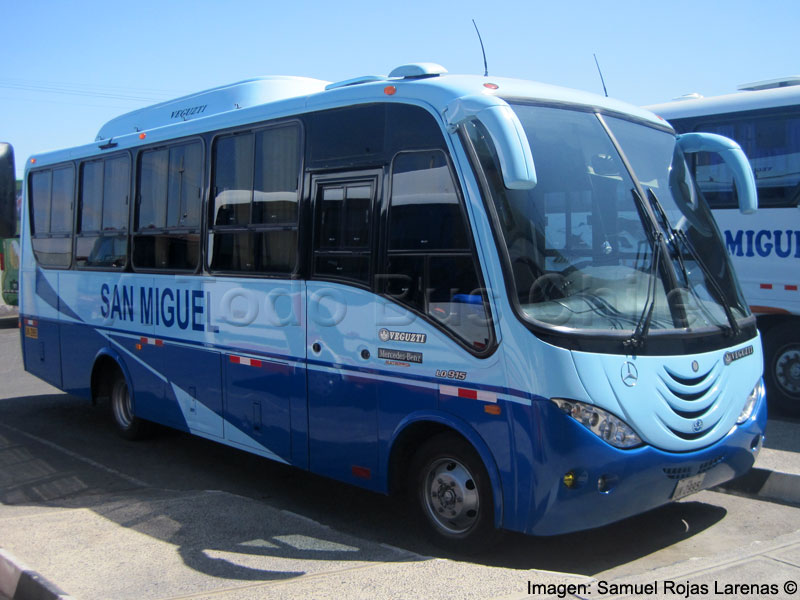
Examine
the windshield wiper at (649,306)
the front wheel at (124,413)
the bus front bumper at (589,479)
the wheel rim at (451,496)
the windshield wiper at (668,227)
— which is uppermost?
the windshield wiper at (668,227)

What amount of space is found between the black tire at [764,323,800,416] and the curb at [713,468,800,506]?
9.70ft

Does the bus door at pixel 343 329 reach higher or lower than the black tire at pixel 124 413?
higher

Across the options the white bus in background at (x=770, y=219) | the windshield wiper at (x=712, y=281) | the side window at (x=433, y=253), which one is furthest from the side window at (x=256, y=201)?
the white bus in background at (x=770, y=219)

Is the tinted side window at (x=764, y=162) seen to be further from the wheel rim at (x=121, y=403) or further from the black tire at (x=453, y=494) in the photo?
the wheel rim at (x=121, y=403)

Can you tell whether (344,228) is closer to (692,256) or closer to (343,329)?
(343,329)

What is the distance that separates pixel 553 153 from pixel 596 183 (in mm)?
360

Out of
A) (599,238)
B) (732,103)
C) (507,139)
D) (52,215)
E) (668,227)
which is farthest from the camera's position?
(52,215)

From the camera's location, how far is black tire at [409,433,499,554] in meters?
5.19

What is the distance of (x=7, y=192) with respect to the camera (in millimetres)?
7246

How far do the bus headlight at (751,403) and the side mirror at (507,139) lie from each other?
233 centimetres

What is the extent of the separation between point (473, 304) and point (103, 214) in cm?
594

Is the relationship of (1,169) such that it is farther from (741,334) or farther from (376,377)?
(741,334)

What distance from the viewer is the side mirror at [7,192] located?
7004mm

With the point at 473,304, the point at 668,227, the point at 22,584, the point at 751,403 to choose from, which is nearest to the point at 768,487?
the point at 751,403
